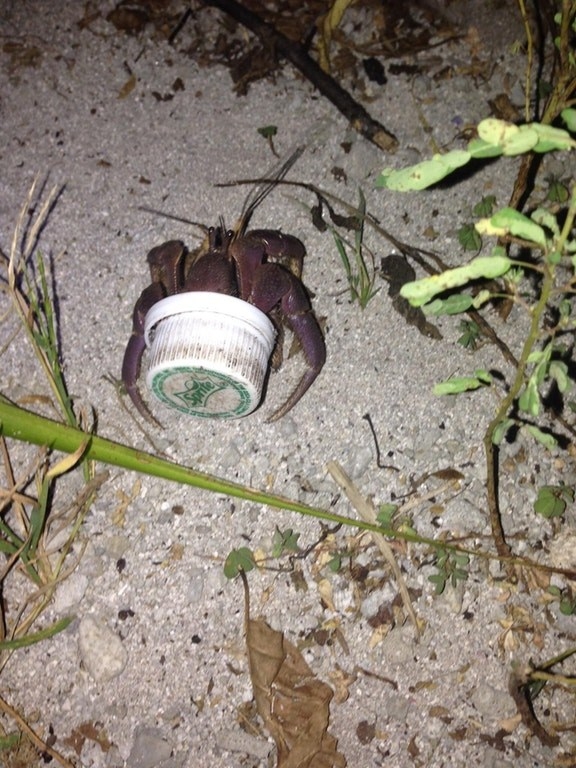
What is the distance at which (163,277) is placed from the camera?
1.71m

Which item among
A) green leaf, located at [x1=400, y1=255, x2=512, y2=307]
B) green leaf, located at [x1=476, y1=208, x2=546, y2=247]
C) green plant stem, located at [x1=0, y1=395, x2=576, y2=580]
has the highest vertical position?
green leaf, located at [x1=476, y1=208, x2=546, y2=247]

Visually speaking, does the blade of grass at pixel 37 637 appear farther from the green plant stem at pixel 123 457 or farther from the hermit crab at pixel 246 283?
the hermit crab at pixel 246 283

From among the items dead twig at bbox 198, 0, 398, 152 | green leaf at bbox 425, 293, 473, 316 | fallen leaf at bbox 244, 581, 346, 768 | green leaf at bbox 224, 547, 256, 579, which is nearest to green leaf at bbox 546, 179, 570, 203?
dead twig at bbox 198, 0, 398, 152

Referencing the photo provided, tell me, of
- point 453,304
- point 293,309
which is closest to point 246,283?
point 293,309

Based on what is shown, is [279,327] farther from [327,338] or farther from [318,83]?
[318,83]

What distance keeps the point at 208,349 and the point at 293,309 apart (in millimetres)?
333

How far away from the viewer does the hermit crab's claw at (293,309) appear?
5.16 ft

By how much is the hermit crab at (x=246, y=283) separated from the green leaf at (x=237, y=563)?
0.40 metres

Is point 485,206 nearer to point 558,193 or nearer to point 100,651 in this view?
point 558,193

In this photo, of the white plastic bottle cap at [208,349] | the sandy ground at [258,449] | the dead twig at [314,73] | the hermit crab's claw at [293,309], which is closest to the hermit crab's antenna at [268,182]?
the sandy ground at [258,449]

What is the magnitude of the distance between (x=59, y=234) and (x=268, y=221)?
0.72 m

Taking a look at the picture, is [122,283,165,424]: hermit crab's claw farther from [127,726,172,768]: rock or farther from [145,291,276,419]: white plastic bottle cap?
[127,726,172,768]: rock

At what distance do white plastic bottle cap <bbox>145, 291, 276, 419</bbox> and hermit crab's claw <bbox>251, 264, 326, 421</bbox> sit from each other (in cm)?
10

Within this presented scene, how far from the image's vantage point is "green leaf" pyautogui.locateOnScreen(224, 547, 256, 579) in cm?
162
